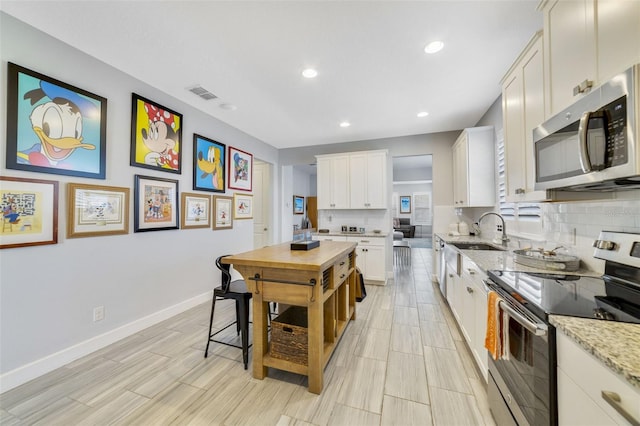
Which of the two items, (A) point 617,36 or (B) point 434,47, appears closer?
(A) point 617,36

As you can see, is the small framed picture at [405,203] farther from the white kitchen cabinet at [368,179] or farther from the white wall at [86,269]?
the white wall at [86,269]

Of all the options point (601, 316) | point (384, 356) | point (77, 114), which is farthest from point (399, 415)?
point (77, 114)

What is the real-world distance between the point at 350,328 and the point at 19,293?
2.84 m

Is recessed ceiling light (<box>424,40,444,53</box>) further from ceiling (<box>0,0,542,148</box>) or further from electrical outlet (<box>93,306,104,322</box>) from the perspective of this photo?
electrical outlet (<box>93,306,104,322</box>)

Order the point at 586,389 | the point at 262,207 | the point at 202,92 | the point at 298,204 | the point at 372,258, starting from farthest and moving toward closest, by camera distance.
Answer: the point at 298,204
the point at 262,207
the point at 372,258
the point at 202,92
the point at 586,389

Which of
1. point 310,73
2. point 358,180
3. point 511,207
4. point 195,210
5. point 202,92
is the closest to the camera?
point 310,73

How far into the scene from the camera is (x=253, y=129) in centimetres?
426

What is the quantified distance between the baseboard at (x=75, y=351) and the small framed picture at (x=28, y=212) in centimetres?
94

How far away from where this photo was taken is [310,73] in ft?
8.21

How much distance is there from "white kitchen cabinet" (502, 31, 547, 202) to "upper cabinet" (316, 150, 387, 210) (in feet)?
7.90

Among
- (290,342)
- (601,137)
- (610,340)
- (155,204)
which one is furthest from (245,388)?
(601,137)

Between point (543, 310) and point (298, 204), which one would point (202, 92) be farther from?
point (298, 204)

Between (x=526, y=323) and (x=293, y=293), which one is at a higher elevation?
(x=526, y=323)

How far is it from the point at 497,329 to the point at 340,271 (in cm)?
122
